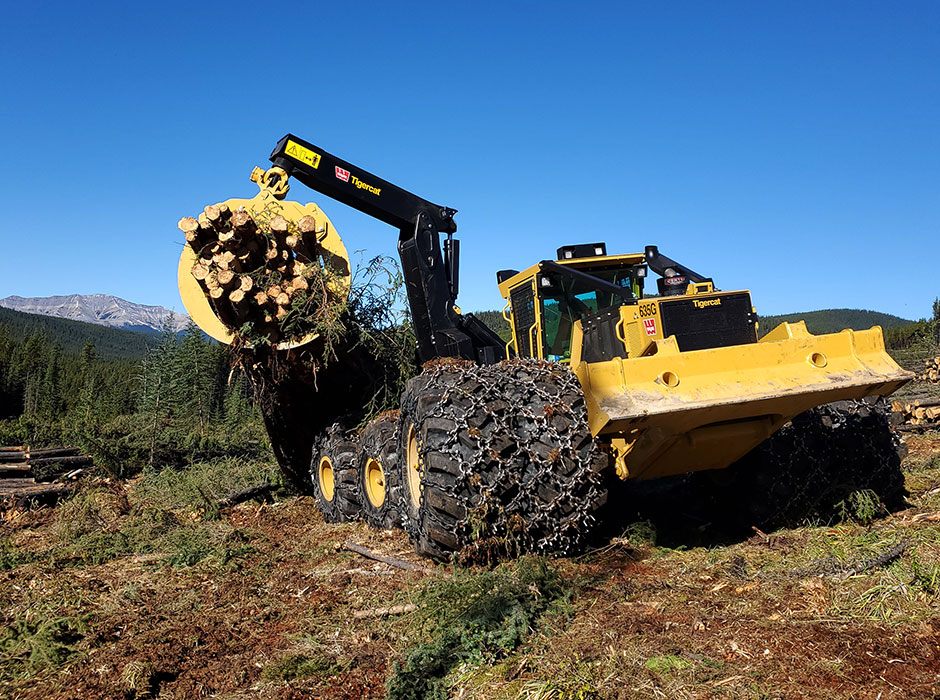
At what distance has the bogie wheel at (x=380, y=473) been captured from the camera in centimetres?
705

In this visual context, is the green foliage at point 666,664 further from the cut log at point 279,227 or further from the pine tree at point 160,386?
the pine tree at point 160,386

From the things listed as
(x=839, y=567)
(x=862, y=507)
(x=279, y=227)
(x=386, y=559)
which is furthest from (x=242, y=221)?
(x=862, y=507)

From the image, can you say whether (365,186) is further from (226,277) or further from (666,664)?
(666,664)

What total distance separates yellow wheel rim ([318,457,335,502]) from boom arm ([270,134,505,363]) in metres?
1.83

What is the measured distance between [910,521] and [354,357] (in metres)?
5.54

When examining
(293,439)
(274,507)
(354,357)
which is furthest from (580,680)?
(274,507)

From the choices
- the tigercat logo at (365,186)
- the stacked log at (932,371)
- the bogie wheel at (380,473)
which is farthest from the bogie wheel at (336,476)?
the stacked log at (932,371)

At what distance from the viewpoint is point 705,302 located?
590 cm

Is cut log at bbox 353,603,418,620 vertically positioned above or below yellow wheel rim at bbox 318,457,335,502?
below

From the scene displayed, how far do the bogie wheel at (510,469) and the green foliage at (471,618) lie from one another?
9.6 inches

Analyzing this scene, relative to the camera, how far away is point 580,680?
10.7 feet

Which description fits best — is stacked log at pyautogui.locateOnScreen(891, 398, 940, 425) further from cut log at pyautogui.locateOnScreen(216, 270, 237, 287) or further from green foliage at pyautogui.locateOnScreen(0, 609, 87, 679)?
green foliage at pyautogui.locateOnScreen(0, 609, 87, 679)

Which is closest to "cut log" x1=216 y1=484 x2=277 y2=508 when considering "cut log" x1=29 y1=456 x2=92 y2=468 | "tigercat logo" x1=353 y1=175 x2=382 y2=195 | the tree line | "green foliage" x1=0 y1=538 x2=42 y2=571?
the tree line

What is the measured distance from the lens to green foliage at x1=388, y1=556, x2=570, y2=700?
355 centimetres
